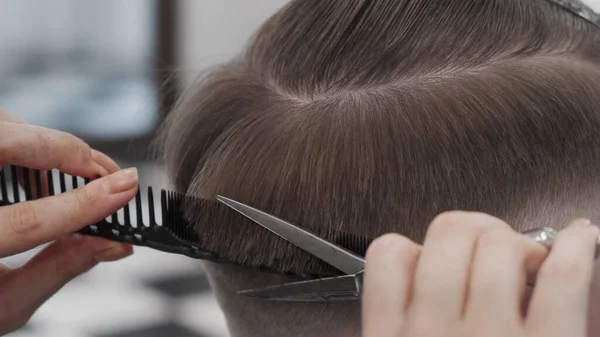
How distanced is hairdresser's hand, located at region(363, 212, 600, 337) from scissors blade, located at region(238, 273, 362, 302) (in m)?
0.22

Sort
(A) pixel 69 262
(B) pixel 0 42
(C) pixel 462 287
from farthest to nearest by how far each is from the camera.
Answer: (B) pixel 0 42 < (A) pixel 69 262 < (C) pixel 462 287

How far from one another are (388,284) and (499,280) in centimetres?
12

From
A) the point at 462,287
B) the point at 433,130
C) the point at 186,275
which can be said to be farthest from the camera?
the point at 186,275

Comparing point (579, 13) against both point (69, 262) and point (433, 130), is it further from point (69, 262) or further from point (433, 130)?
point (69, 262)

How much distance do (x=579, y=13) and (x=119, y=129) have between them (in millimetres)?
3339

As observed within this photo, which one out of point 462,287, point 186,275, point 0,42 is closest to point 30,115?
point 0,42

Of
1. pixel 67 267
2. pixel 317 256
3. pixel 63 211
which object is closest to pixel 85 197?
pixel 63 211

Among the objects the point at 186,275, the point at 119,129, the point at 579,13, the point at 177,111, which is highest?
the point at 579,13

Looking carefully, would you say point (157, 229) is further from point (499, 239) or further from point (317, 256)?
point (499, 239)

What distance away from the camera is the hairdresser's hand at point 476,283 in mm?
713

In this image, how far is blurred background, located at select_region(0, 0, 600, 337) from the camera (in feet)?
12.1

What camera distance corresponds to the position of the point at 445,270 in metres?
0.75

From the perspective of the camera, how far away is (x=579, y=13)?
3.92 ft

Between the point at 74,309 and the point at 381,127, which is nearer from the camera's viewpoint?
the point at 381,127
